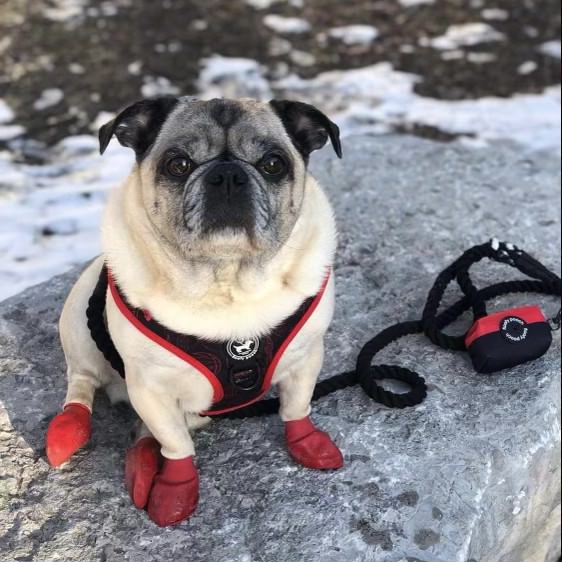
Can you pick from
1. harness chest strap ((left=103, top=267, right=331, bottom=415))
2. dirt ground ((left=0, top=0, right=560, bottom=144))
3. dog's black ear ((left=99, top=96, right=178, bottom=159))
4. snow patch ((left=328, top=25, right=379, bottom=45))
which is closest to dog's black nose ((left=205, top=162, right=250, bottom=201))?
dog's black ear ((left=99, top=96, right=178, bottom=159))

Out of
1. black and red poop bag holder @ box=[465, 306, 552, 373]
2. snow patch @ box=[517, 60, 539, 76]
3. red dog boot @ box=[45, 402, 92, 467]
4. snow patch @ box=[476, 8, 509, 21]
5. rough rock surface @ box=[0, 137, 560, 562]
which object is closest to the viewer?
rough rock surface @ box=[0, 137, 560, 562]

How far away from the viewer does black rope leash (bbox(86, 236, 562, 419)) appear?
2.64 meters

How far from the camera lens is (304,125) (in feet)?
8.11

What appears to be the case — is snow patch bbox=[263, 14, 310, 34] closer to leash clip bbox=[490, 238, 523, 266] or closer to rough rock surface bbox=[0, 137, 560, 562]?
rough rock surface bbox=[0, 137, 560, 562]

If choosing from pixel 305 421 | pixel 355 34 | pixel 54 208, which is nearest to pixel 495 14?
pixel 355 34

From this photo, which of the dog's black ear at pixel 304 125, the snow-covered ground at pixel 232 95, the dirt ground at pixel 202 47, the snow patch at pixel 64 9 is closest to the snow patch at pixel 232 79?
the snow-covered ground at pixel 232 95

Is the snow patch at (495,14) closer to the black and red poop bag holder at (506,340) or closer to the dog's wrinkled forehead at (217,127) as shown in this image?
the black and red poop bag holder at (506,340)

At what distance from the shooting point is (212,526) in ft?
8.00

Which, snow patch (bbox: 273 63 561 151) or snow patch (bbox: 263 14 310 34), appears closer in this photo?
snow patch (bbox: 273 63 561 151)

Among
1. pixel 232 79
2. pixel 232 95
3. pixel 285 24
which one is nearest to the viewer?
pixel 232 95

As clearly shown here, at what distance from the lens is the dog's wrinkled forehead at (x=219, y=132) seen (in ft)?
7.56

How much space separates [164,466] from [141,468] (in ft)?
0.24

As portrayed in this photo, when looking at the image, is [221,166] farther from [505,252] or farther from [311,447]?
[505,252]

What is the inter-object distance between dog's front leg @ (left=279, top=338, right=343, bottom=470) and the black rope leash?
0.69 ft
